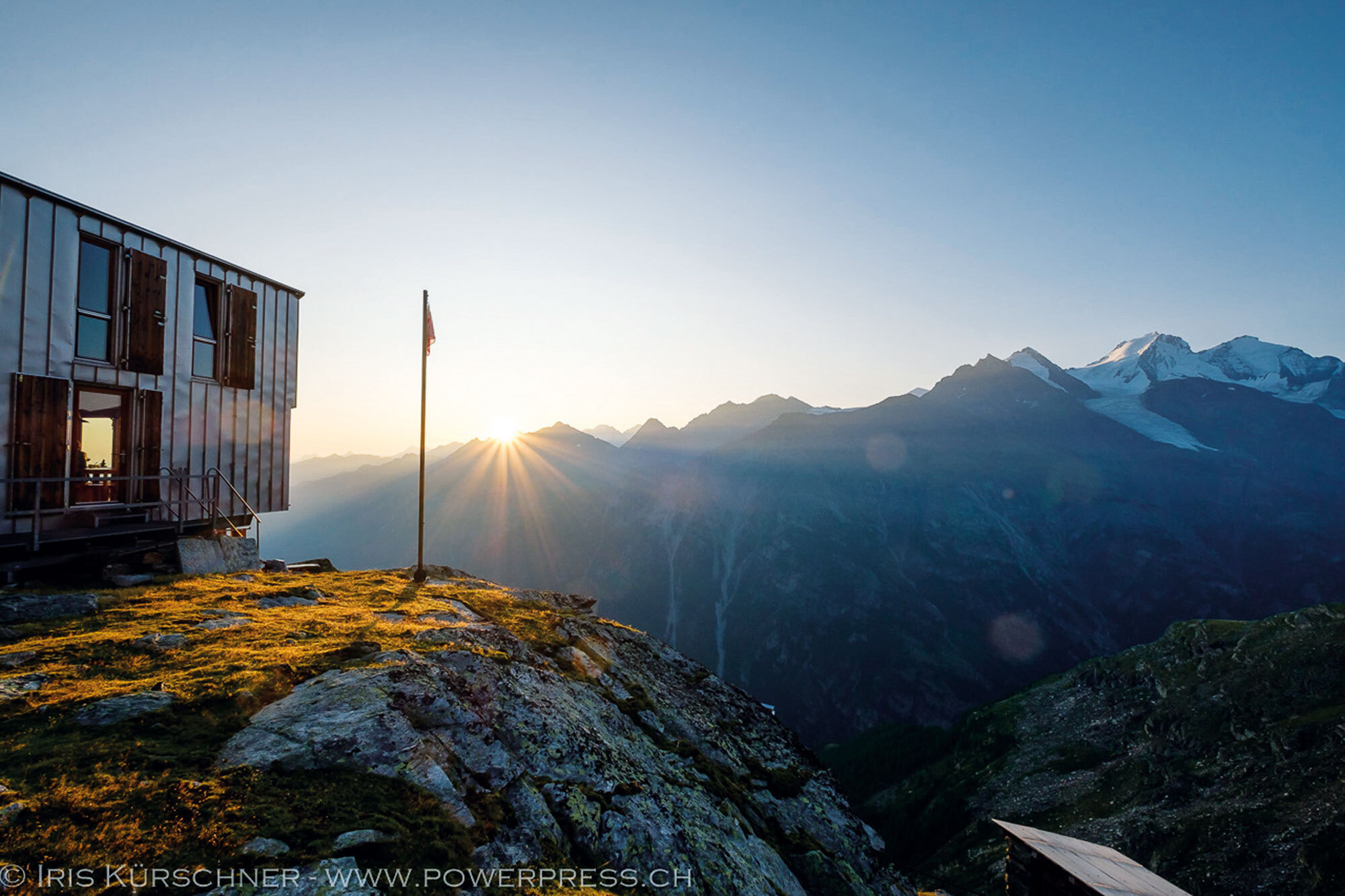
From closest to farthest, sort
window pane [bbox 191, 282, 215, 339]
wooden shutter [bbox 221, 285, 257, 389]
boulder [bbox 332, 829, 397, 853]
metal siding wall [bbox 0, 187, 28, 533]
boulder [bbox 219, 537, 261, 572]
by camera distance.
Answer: boulder [bbox 332, 829, 397, 853]
metal siding wall [bbox 0, 187, 28, 533]
boulder [bbox 219, 537, 261, 572]
window pane [bbox 191, 282, 215, 339]
wooden shutter [bbox 221, 285, 257, 389]

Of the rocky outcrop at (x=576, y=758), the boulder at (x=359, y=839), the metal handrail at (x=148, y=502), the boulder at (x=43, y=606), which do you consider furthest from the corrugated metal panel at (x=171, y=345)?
the boulder at (x=359, y=839)

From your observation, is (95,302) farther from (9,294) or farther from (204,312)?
(204,312)

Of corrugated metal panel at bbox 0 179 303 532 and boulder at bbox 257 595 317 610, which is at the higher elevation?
corrugated metal panel at bbox 0 179 303 532

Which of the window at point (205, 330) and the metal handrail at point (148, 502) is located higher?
the window at point (205, 330)

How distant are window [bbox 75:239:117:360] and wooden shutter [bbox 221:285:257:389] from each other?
3.96 metres

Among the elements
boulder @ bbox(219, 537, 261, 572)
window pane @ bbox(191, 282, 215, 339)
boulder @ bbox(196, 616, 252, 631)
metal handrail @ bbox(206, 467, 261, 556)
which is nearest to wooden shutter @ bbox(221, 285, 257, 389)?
window pane @ bbox(191, 282, 215, 339)

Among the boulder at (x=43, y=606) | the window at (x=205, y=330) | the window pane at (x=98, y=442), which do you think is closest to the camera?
the boulder at (x=43, y=606)

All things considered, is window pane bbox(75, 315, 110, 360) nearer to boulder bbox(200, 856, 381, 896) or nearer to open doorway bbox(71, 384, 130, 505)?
open doorway bbox(71, 384, 130, 505)

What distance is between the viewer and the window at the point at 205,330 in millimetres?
22609

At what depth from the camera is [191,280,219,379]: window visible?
2261 cm

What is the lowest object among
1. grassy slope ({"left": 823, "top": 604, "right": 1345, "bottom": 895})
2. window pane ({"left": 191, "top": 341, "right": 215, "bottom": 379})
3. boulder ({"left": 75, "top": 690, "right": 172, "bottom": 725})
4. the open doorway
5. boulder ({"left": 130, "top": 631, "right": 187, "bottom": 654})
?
grassy slope ({"left": 823, "top": 604, "right": 1345, "bottom": 895})

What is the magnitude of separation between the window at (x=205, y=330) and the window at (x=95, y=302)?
2709 millimetres

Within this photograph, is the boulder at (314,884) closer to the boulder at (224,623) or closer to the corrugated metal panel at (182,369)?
the boulder at (224,623)

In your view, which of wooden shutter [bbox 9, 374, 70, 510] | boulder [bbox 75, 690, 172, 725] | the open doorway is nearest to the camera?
boulder [bbox 75, 690, 172, 725]
